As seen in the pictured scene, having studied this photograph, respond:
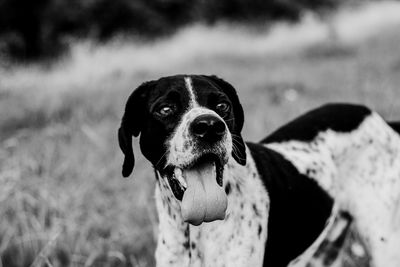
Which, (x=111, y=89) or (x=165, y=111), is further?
(x=111, y=89)

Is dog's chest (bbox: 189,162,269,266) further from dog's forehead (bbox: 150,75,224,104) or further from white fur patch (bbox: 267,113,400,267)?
white fur patch (bbox: 267,113,400,267)

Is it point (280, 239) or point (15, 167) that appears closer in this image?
point (280, 239)

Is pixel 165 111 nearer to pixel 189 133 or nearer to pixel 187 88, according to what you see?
pixel 187 88

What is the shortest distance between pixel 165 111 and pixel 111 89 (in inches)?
286

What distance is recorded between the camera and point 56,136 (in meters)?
6.87

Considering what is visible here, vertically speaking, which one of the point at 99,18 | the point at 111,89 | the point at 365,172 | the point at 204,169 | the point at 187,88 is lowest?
the point at 111,89

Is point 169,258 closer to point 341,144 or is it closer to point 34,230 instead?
point 341,144

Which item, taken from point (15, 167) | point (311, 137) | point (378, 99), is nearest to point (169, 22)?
point (378, 99)

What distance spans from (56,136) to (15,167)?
1.72 meters

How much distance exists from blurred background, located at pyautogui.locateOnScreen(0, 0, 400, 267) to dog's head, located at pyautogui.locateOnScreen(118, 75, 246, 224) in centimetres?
98

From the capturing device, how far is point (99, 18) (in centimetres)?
2275

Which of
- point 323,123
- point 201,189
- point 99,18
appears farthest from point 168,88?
point 99,18

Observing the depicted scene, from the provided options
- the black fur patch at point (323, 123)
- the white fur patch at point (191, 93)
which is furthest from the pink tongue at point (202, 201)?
the black fur patch at point (323, 123)

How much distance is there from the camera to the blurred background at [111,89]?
429cm
